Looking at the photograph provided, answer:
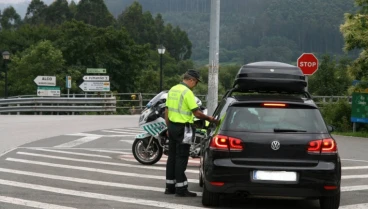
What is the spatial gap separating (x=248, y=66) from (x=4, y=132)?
1198 cm

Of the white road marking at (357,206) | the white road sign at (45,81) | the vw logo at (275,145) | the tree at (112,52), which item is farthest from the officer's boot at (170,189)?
the tree at (112,52)

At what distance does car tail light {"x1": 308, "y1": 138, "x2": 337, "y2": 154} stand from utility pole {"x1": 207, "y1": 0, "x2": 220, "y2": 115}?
9.26m

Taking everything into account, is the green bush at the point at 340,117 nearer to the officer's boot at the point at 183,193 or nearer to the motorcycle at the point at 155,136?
the motorcycle at the point at 155,136

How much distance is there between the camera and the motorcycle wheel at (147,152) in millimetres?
13375

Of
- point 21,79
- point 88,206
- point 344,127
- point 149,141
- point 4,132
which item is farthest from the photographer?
point 21,79

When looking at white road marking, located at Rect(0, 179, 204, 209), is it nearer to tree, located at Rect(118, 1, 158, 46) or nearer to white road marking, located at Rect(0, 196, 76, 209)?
white road marking, located at Rect(0, 196, 76, 209)

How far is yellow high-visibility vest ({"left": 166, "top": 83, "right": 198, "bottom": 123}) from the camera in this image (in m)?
9.65

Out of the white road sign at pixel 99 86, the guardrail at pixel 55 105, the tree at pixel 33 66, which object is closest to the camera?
the guardrail at pixel 55 105

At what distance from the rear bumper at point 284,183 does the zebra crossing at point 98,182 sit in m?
0.80

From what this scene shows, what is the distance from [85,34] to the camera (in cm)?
8400

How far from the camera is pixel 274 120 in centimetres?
821

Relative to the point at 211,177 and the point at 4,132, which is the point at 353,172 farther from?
the point at 4,132

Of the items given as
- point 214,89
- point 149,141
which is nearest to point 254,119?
point 149,141

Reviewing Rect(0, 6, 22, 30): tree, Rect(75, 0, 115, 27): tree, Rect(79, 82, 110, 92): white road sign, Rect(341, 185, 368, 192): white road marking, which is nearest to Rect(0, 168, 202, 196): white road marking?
Rect(341, 185, 368, 192): white road marking
